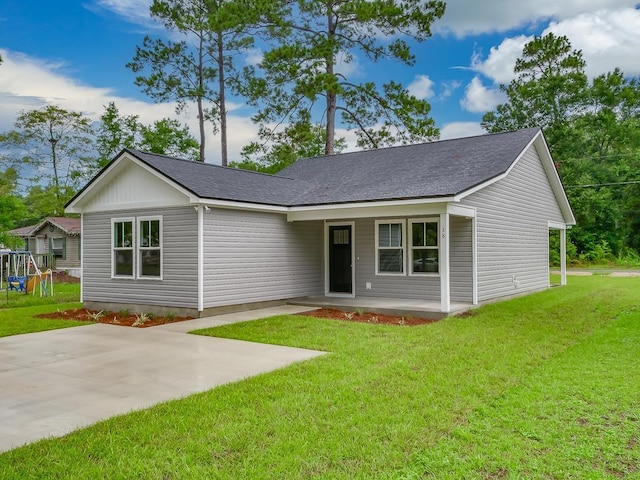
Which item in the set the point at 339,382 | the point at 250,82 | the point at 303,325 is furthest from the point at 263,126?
the point at 339,382

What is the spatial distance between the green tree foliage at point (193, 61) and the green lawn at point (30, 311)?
37.3 ft

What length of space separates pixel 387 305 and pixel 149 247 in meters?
5.42

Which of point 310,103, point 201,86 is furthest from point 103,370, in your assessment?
point 201,86

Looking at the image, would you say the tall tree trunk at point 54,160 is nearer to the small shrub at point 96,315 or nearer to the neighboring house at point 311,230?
the neighboring house at point 311,230

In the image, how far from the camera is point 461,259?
1170 cm

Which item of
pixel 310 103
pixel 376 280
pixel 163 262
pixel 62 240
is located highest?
pixel 310 103

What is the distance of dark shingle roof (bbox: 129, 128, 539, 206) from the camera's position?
10781mm

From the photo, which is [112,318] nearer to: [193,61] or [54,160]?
[193,61]

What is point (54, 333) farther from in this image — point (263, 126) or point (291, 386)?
point (263, 126)

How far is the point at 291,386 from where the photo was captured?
5.26m

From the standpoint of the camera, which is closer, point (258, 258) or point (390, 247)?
point (258, 258)

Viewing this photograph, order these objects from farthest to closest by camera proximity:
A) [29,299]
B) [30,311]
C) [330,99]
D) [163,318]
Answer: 1. [330,99]
2. [29,299]
3. [30,311]
4. [163,318]

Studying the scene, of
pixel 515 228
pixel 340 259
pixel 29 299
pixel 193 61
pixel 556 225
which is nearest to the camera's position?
pixel 340 259

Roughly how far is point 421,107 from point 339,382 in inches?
761
